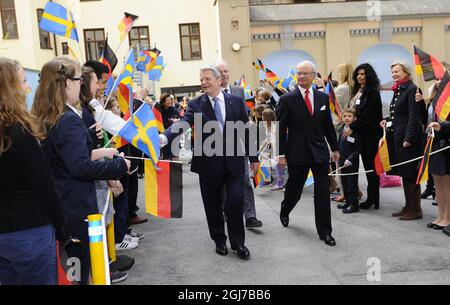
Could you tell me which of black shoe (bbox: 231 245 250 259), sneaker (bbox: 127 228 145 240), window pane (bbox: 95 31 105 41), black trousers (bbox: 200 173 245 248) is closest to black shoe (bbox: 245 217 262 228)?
black trousers (bbox: 200 173 245 248)

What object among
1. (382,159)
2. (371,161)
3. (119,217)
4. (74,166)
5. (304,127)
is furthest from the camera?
(371,161)

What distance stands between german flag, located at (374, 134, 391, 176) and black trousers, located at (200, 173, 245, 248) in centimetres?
242

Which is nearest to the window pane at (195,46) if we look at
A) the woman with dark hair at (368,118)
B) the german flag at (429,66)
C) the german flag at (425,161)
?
the woman with dark hair at (368,118)

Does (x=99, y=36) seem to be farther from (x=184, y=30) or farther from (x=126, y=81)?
(x=126, y=81)

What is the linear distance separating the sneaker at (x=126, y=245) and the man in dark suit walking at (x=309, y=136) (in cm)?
194

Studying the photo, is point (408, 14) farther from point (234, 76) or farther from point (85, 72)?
point (85, 72)

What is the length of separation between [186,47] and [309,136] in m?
21.9

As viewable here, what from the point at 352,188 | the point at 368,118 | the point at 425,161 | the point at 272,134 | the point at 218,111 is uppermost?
the point at 218,111

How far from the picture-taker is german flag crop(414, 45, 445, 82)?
5.14 metres

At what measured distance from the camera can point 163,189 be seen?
409cm

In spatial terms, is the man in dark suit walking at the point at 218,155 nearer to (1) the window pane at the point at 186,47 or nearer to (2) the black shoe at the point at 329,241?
(2) the black shoe at the point at 329,241

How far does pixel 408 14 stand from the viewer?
65.2ft

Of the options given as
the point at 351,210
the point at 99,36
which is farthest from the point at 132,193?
the point at 99,36

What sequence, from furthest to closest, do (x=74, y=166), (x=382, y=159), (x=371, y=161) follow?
(x=371, y=161) → (x=382, y=159) → (x=74, y=166)
